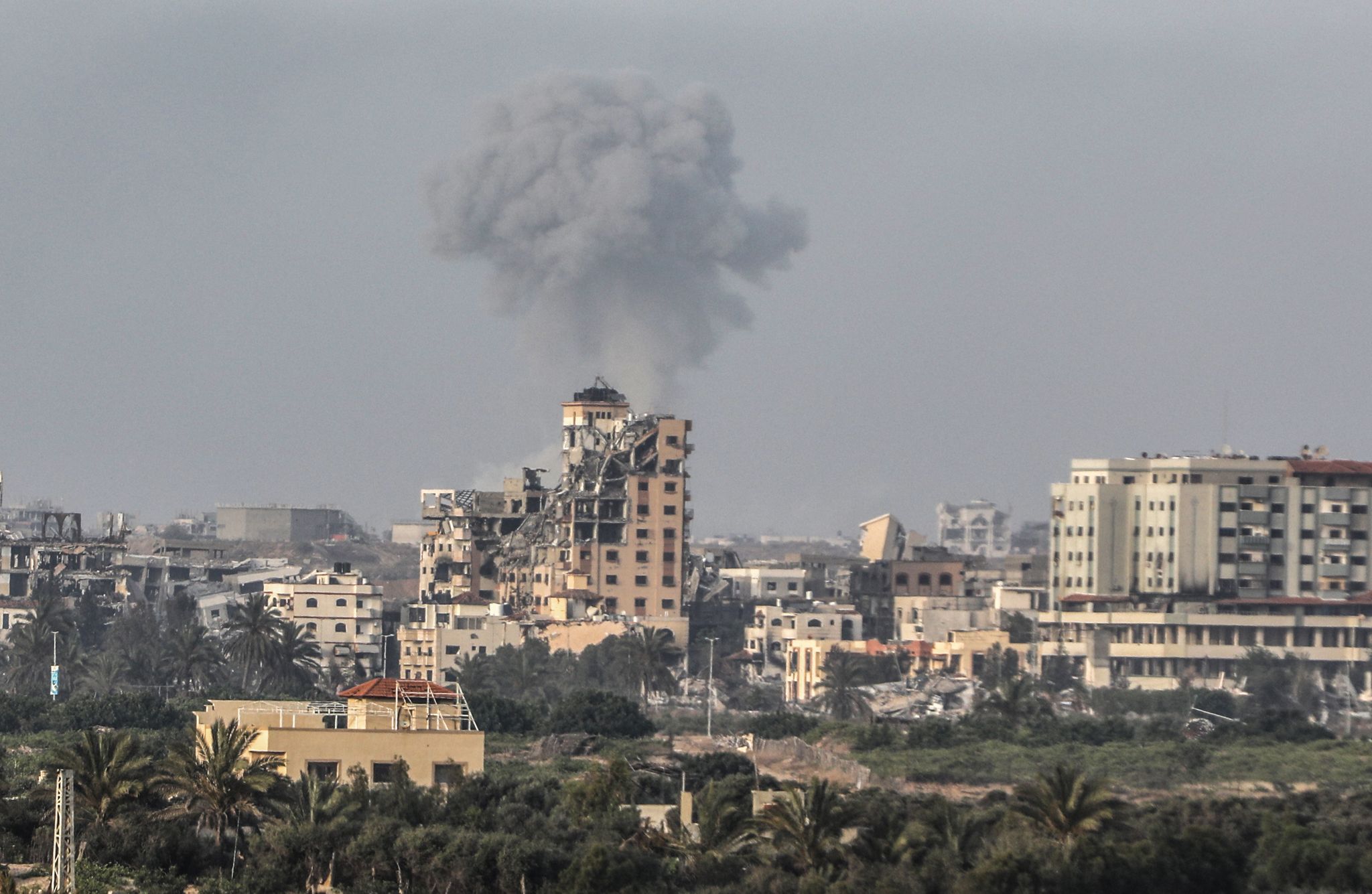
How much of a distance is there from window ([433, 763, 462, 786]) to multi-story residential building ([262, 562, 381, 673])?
76524 mm

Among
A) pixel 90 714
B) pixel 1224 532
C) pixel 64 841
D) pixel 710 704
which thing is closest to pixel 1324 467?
pixel 1224 532

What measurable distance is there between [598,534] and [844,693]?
34895 mm

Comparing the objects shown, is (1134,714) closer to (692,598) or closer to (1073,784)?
(692,598)

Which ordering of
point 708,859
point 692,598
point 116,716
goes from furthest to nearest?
point 692,598 → point 116,716 → point 708,859

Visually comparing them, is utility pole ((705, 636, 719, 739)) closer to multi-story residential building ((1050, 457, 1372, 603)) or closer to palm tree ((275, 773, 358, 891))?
multi-story residential building ((1050, 457, 1372, 603))

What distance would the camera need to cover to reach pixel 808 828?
5725 centimetres

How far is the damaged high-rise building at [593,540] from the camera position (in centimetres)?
15150

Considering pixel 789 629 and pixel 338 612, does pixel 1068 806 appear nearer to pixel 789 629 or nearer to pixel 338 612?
pixel 789 629

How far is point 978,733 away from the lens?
10362 cm

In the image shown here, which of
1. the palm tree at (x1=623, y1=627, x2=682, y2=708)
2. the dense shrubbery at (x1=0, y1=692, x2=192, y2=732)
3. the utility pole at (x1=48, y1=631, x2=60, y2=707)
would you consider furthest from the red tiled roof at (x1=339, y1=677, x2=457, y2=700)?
the palm tree at (x1=623, y1=627, x2=682, y2=708)

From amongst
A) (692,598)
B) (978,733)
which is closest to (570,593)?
(692,598)

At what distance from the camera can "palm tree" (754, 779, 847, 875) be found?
57.1 m

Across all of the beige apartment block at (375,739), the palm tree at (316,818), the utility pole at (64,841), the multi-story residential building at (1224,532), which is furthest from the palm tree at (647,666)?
the utility pole at (64,841)

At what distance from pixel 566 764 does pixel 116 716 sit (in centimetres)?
2232
